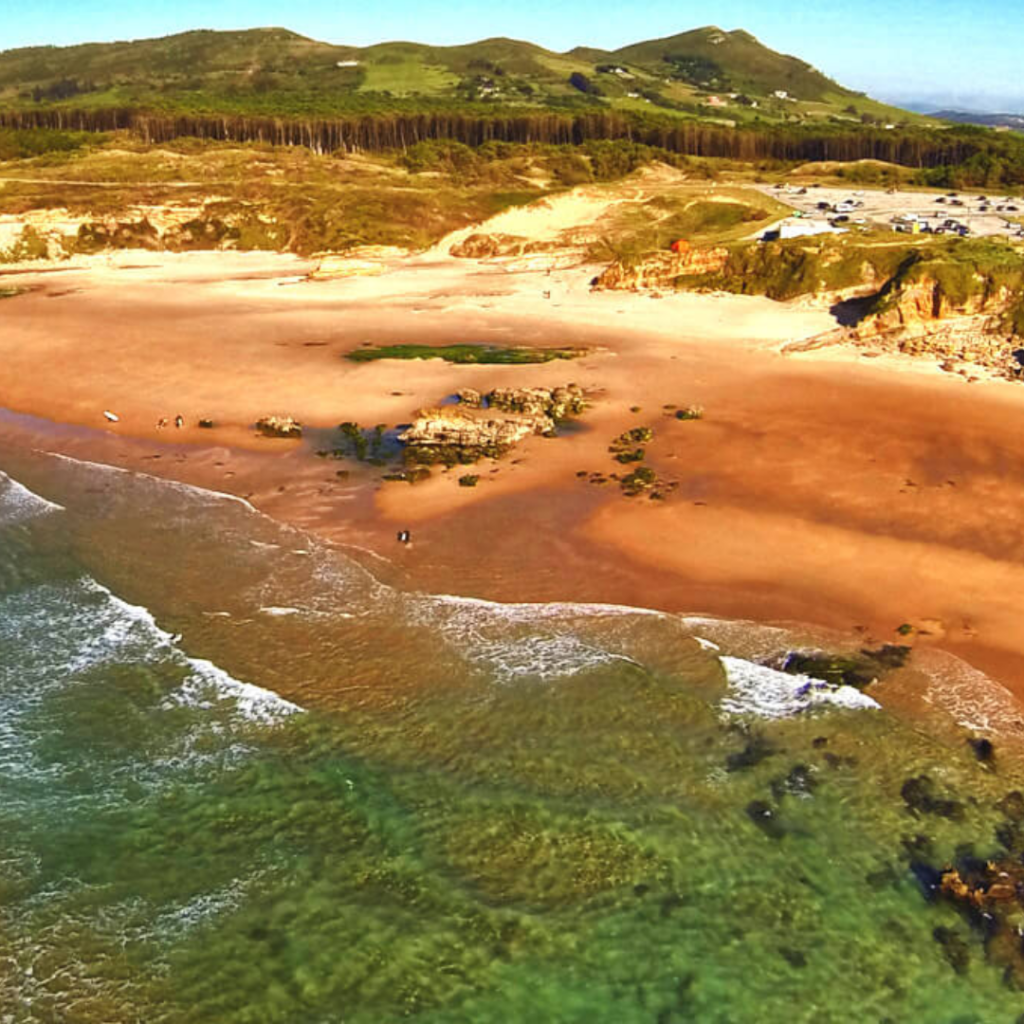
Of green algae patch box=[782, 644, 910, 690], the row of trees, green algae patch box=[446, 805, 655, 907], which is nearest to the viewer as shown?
green algae patch box=[446, 805, 655, 907]

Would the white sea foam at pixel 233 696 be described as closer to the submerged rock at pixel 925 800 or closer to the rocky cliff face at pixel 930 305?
the submerged rock at pixel 925 800

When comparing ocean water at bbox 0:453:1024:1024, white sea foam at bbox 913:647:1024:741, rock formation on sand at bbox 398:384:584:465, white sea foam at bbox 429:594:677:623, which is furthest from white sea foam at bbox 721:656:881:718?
rock formation on sand at bbox 398:384:584:465

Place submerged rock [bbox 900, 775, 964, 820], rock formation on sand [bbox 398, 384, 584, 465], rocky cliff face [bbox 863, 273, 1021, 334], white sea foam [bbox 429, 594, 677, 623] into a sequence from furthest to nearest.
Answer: rocky cliff face [bbox 863, 273, 1021, 334], rock formation on sand [bbox 398, 384, 584, 465], white sea foam [bbox 429, 594, 677, 623], submerged rock [bbox 900, 775, 964, 820]

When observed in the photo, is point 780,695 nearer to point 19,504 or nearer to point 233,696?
point 233,696

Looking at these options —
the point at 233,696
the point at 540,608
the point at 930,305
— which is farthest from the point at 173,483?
the point at 930,305

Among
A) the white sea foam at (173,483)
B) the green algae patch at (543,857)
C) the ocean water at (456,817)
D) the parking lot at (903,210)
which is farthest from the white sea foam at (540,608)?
the parking lot at (903,210)

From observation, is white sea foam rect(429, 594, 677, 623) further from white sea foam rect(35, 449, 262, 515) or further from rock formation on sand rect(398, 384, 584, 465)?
rock formation on sand rect(398, 384, 584, 465)
